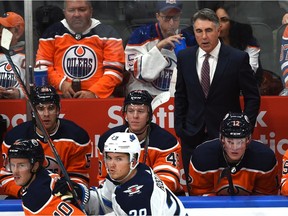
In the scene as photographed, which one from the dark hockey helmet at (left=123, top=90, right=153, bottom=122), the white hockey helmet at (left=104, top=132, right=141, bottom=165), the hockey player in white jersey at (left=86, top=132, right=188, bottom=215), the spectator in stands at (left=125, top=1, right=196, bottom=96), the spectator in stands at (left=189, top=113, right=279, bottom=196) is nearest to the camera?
the hockey player in white jersey at (left=86, top=132, right=188, bottom=215)

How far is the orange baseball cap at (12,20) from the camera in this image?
19.8 ft

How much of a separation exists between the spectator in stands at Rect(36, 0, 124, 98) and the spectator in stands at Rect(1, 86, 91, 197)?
1.77ft

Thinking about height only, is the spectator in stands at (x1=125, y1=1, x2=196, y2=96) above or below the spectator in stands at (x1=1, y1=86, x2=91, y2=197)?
above

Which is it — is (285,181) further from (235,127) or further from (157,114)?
(157,114)

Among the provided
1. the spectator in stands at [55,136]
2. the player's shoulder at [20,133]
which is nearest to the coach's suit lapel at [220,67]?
the spectator in stands at [55,136]

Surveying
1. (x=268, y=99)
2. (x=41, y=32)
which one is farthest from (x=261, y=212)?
(x=41, y=32)

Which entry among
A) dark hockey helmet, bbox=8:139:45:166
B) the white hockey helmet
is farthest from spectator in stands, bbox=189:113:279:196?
dark hockey helmet, bbox=8:139:45:166

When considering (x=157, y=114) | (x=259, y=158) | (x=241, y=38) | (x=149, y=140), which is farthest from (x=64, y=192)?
(x=241, y=38)

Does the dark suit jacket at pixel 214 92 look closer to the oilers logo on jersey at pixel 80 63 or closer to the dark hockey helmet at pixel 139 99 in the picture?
the dark hockey helmet at pixel 139 99

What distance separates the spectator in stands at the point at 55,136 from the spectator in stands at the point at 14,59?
0.56 metres

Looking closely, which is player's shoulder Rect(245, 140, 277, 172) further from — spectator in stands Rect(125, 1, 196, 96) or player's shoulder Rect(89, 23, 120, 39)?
player's shoulder Rect(89, 23, 120, 39)

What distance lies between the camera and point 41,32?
616 cm

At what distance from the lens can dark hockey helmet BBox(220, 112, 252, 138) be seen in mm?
5062

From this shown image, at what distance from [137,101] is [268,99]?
114 centimetres
